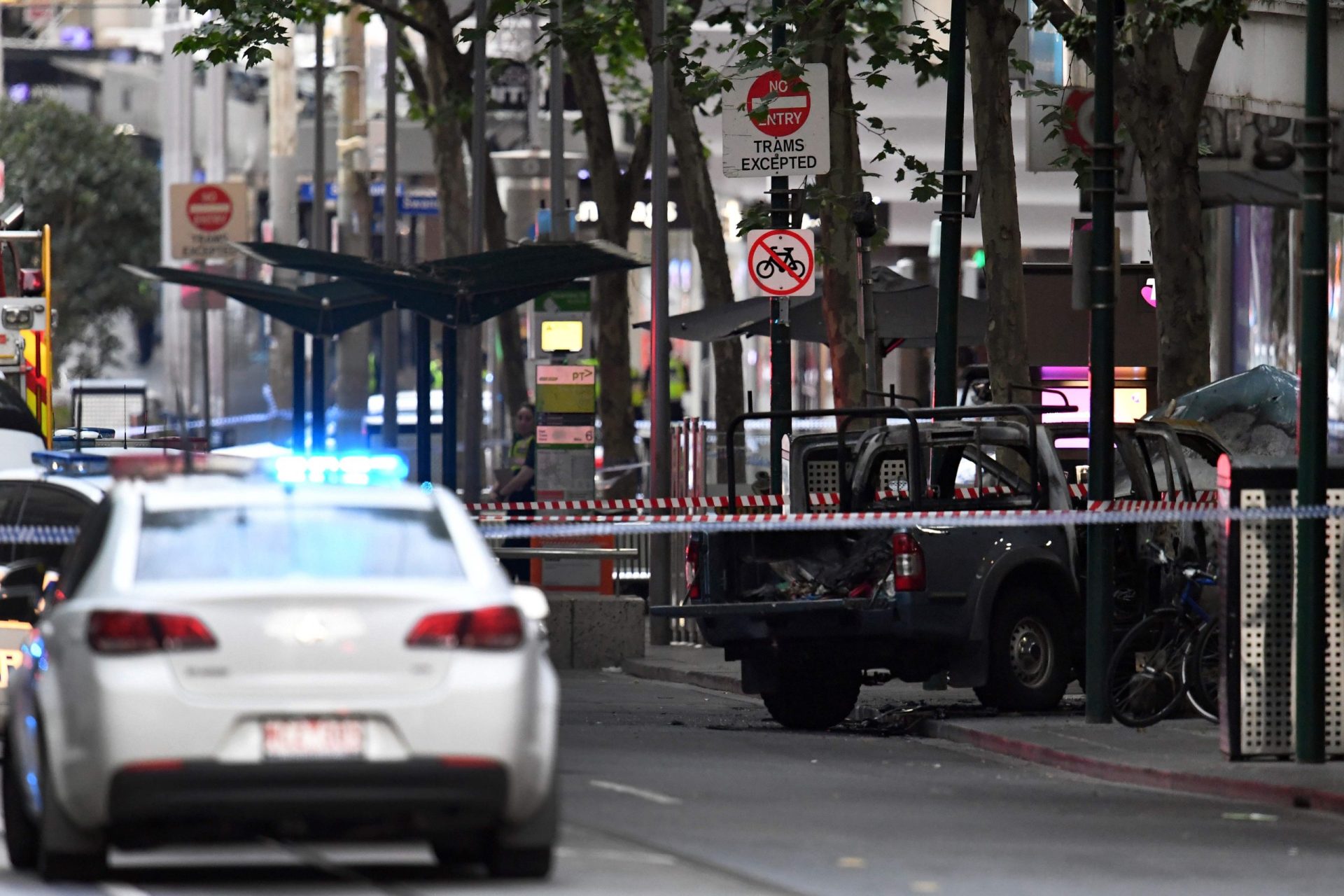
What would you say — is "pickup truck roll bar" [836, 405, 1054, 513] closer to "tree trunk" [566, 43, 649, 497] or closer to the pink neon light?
the pink neon light

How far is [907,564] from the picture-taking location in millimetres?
16750

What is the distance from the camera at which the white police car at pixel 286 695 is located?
9.02 m

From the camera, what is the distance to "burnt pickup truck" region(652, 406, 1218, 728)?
16.8 metres

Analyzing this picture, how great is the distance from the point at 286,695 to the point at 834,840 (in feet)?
9.63

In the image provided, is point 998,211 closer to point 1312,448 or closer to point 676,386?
point 1312,448

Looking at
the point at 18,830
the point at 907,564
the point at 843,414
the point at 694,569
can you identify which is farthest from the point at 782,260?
the point at 18,830

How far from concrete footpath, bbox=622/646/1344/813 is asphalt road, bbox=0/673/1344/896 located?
7.0 inches

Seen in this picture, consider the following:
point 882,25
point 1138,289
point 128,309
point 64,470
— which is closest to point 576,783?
point 64,470

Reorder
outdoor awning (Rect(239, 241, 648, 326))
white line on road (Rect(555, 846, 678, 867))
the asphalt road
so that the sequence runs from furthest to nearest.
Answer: outdoor awning (Rect(239, 241, 648, 326)) < white line on road (Rect(555, 846, 678, 867)) < the asphalt road

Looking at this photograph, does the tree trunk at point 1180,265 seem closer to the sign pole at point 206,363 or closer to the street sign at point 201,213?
the sign pole at point 206,363

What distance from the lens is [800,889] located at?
9.76 m

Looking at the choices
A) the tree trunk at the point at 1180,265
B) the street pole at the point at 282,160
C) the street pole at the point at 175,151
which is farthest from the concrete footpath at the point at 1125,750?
the street pole at the point at 175,151

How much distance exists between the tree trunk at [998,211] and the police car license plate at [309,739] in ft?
50.2

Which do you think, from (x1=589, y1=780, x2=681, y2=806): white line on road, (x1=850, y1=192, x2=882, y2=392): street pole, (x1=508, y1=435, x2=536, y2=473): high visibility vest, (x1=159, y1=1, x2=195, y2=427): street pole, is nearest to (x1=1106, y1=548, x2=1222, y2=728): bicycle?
(x1=589, y1=780, x2=681, y2=806): white line on road
